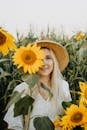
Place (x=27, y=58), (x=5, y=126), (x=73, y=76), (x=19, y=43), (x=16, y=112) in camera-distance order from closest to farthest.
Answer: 1. (x=27, y=58)
2. (x=16, y=112)
3. (x=5, y=126)
4. (x=73, y=76)
5. (x=19, y=43)

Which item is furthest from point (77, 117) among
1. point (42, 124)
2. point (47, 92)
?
point (47, 92)

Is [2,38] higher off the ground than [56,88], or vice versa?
[2,38]

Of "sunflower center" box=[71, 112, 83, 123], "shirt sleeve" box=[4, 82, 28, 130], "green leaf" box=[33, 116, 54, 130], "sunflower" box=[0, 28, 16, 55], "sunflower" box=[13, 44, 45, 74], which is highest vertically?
"sunflower" box=[0, 28, 16, 55]

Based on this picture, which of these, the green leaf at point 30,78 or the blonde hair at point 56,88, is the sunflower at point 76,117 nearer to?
the green leaf at point 30,78

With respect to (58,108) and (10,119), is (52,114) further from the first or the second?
(10,119)

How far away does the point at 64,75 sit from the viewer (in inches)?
117

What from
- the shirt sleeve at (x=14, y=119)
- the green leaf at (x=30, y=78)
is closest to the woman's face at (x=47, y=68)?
the shirt sleeve at (x=14, y=119)

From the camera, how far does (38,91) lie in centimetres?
224

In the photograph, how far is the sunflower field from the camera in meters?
1.66

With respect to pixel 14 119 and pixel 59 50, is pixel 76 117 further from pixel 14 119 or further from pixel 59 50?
pixel 59 50

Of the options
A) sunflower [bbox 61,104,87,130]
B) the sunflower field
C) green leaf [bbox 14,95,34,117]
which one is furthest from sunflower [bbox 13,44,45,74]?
sunflower [bbox 61,104,87,130]

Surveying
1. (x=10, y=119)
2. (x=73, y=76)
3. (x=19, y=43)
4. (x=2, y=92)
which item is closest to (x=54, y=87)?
(x=10, y=119)

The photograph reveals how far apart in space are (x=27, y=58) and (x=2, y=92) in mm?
1008

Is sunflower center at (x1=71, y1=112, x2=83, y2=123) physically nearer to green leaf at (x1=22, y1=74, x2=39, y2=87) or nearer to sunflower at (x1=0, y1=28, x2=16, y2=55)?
green leaf at (x1=22, y1=74, x2=39, y2=87)
